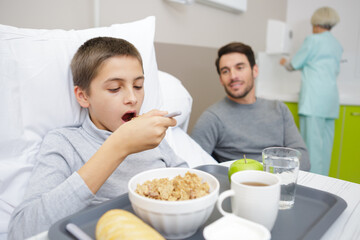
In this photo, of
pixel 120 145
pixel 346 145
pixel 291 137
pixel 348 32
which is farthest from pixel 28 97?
pixel 348 32

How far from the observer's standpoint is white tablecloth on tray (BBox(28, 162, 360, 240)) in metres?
0.56

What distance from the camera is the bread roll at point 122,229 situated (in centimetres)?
43

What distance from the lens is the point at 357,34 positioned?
2869 mm

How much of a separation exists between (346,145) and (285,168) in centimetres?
223

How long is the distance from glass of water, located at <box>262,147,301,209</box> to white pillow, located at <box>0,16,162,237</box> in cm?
62

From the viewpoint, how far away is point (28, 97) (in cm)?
86

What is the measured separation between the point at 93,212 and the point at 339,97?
249 centimetres

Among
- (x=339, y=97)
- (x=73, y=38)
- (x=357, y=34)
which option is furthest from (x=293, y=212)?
(x=357, y=34)

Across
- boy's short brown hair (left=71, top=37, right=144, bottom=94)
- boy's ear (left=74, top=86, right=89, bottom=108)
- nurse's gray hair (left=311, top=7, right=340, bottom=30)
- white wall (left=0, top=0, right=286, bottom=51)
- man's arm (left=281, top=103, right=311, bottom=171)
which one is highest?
nurse's gray hair (left=311, top=7, right=340, bottom=30)

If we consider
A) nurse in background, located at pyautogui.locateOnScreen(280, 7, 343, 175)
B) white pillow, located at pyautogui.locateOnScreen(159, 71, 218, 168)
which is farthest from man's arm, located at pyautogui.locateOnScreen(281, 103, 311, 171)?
nurse in background, located at pyautogui.locateOnScreen(280, 7, 343, 175)

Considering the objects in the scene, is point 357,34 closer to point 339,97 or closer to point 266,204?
point 339,97

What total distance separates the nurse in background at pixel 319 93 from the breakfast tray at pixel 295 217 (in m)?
1.84

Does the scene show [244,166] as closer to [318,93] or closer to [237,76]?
[237,76]

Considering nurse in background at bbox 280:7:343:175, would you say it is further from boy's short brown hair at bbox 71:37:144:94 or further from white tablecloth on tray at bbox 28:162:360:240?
boy's short brown hair at bbox 71:37:144:94
